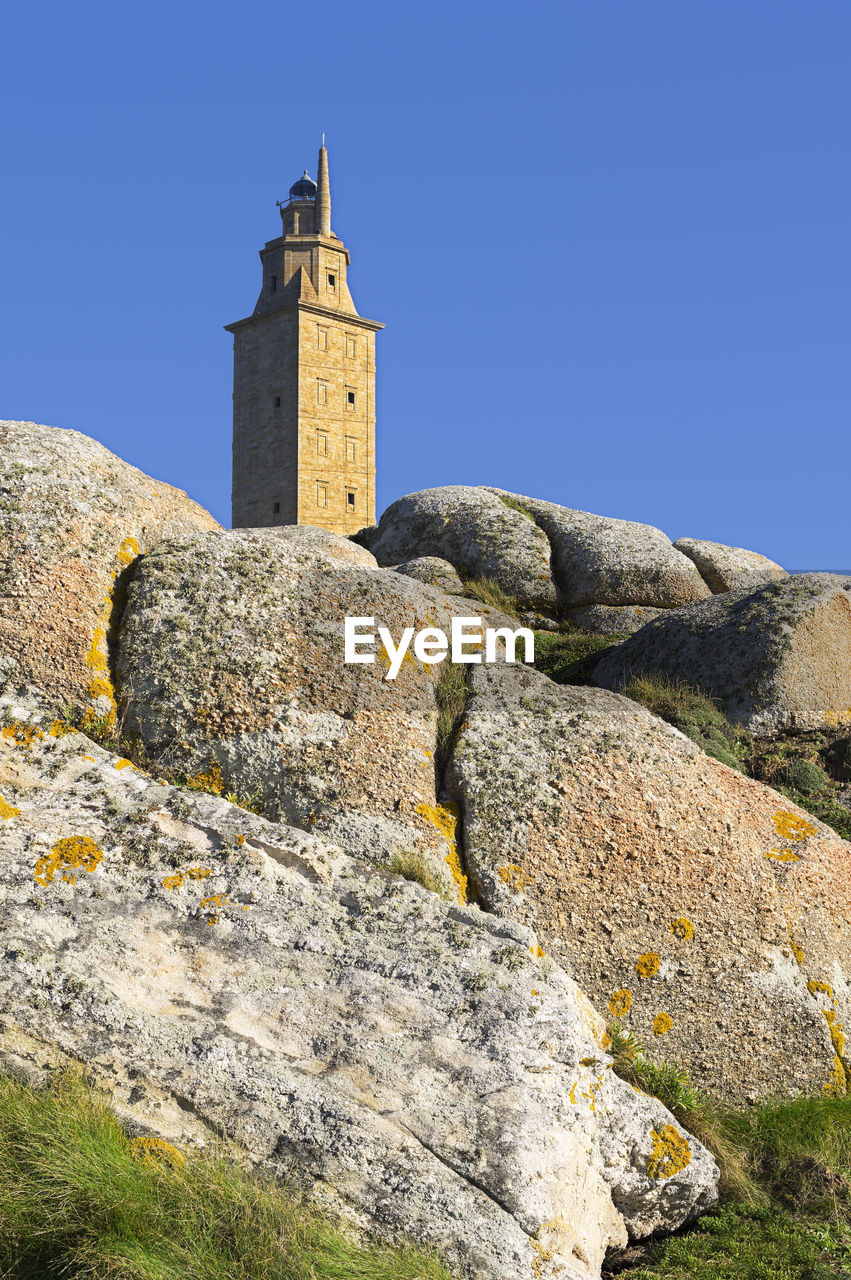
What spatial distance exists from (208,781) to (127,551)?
1566 mm

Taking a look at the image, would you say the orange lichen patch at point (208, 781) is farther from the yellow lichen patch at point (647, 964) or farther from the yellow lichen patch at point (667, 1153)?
the yellow lichen patch at point (667, 1153)

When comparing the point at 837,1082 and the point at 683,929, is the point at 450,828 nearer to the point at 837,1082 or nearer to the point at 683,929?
the point at 683,929

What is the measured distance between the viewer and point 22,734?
553cm

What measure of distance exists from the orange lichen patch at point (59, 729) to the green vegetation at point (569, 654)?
23.0 feet

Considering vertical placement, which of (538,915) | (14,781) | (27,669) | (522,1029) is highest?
(27,669)

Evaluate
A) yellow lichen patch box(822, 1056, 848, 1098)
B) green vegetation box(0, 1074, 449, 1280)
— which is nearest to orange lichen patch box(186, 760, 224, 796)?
green vegetation box(0, 1074, 449, 1280)

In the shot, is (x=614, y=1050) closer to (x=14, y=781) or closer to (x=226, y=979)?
(x=226, y=979)

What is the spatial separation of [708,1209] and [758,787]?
2.55 meters

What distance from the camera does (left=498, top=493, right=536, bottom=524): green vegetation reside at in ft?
56.4

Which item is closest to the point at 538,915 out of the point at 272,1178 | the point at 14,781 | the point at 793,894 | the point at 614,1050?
the point at 614,1050

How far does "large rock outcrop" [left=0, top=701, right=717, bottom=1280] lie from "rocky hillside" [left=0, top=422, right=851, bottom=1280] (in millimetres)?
13

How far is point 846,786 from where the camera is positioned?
918cm

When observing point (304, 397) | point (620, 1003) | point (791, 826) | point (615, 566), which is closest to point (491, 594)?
point (615, 566)

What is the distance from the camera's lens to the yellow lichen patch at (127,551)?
638cm
